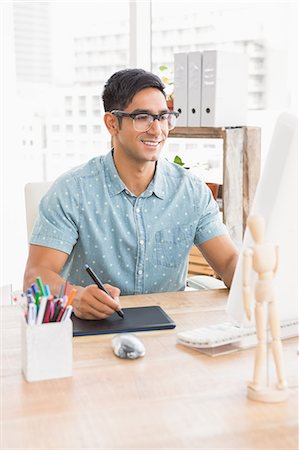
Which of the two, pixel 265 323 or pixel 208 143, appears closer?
pixel 265 323

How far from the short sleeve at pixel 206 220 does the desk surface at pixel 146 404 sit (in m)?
0.69

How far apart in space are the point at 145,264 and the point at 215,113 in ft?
4.55

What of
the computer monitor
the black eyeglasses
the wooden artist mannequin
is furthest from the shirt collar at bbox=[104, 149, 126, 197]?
the wooden artist mannequin

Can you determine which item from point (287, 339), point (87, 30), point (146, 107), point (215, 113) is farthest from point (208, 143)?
point (287, 339)

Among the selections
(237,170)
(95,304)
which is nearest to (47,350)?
(95,304)

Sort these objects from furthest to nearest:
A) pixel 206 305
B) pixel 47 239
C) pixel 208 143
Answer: pixel 208 143
pixel 47 239
pixel 206 305

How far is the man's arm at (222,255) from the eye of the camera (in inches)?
75.8

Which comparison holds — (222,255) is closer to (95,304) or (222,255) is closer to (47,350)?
(95,304)

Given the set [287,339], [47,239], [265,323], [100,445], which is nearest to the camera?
[100,445]

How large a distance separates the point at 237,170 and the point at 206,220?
1199 mm

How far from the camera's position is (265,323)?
107 cm

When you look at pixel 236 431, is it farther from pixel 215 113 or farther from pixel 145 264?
pixel 215 113

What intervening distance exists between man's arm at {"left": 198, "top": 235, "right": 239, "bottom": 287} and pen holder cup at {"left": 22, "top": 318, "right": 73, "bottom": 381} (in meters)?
0.78

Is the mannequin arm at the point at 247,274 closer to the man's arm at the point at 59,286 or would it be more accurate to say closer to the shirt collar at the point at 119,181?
the man's arm at the point at 59,286
